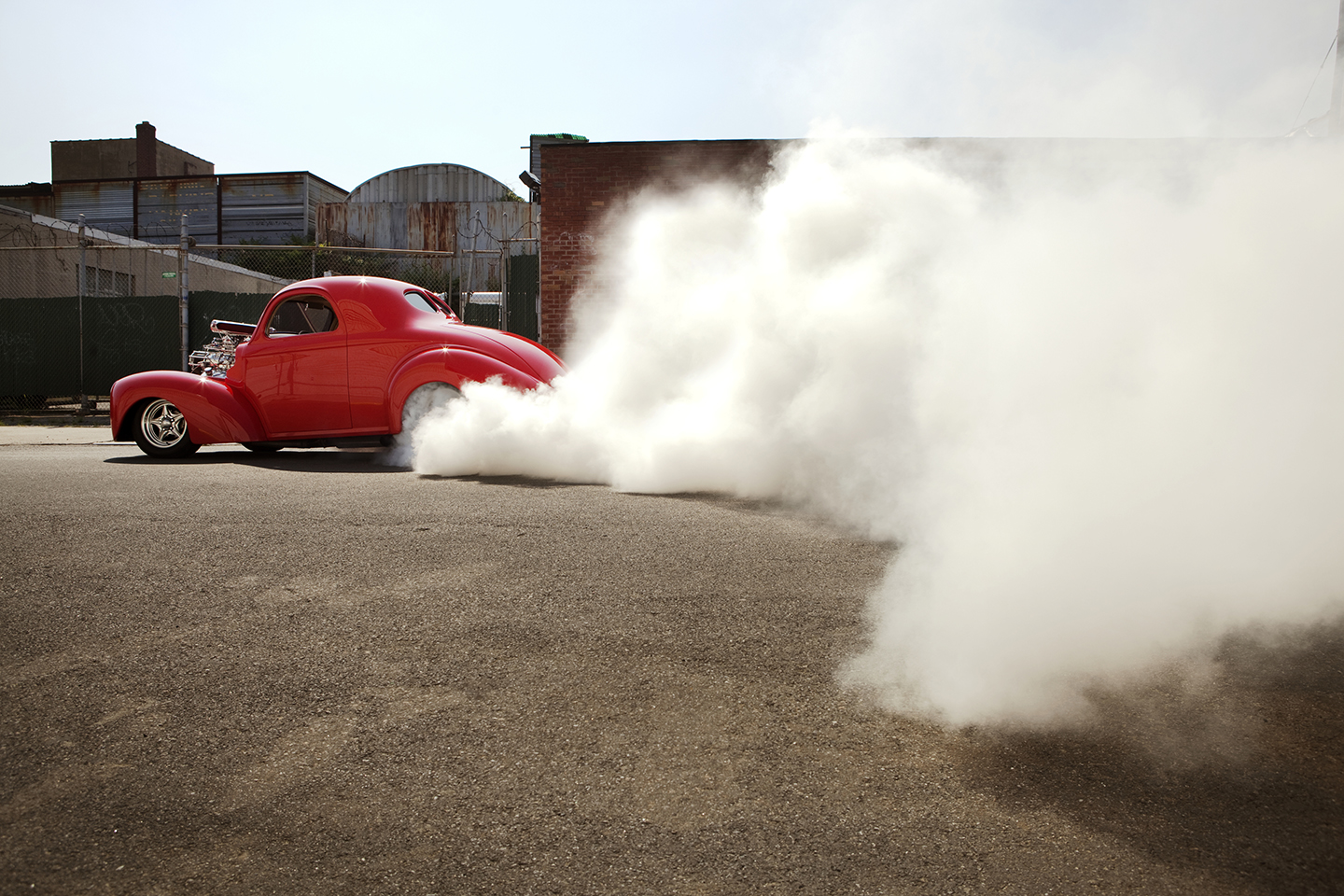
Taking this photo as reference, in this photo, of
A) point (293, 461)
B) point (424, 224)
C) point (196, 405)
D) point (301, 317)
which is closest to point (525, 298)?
point (301, 317)

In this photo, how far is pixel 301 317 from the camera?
8508 millimetres

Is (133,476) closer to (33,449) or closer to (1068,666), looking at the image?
(33,449)

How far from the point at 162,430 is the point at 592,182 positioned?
732 centimetres

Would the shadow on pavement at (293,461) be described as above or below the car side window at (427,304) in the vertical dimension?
below

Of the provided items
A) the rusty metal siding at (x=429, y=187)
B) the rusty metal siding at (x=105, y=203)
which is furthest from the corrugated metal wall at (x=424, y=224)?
the rusty metal siding at (x=105, y=203)

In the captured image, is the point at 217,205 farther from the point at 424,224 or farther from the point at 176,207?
the point at 424,224

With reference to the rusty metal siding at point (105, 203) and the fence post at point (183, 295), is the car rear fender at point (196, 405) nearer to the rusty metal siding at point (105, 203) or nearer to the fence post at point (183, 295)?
the fence post at point (183, 295)

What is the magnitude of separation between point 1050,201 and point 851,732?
3.69 m

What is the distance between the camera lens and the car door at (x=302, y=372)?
27.2 ft

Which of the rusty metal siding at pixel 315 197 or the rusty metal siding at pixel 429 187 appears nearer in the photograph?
the rusty metal siding at pixel 429 187

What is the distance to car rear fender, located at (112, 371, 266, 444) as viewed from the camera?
8227mm

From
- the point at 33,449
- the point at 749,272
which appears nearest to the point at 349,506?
the point at 749,272

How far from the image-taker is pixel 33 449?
907 centimetres

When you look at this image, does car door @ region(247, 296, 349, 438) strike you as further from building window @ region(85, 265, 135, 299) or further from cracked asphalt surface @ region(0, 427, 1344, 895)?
building window @ region(85, 265, 135, 299)
